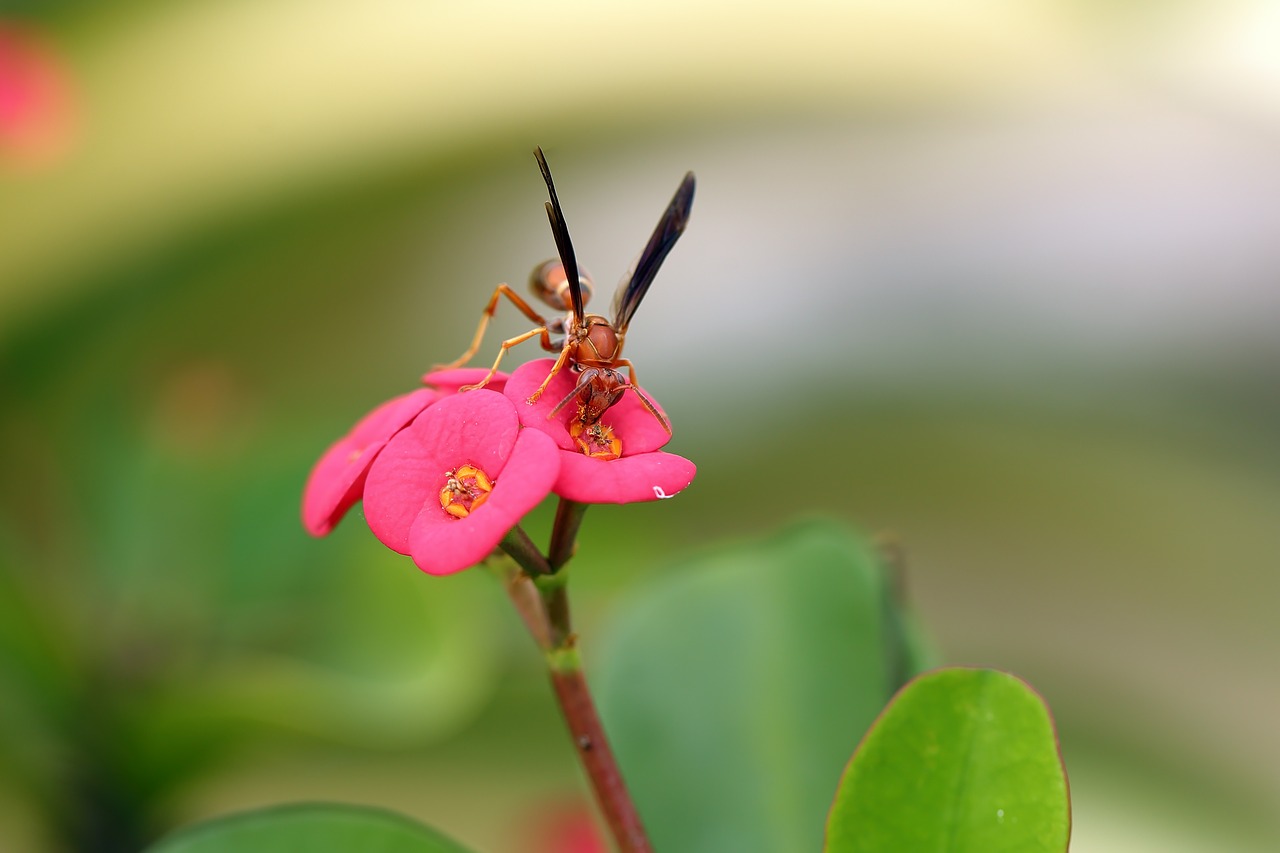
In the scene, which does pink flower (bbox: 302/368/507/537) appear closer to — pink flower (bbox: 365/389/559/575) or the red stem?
pink flower (bbox: 365/389/559/575)

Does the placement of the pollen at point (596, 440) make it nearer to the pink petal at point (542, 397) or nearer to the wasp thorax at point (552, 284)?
the pink petal at point (542, 397)

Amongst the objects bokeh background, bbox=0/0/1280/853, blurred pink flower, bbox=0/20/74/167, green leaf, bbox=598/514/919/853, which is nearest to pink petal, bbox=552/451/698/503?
green leaf, bbox=598/514/919/853

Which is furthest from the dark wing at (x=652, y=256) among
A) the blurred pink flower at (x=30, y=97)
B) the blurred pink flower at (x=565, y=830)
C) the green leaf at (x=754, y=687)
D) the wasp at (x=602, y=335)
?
the blurred pink flower at (x=30, y=97)

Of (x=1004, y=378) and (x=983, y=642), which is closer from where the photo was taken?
(x=983, y=642)

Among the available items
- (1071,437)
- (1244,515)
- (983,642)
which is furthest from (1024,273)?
(983,642)

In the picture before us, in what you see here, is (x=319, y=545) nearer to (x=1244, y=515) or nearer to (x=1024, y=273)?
(x=1024, y=273)

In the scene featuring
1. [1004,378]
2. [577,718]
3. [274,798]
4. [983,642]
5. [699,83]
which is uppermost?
[699,83]
